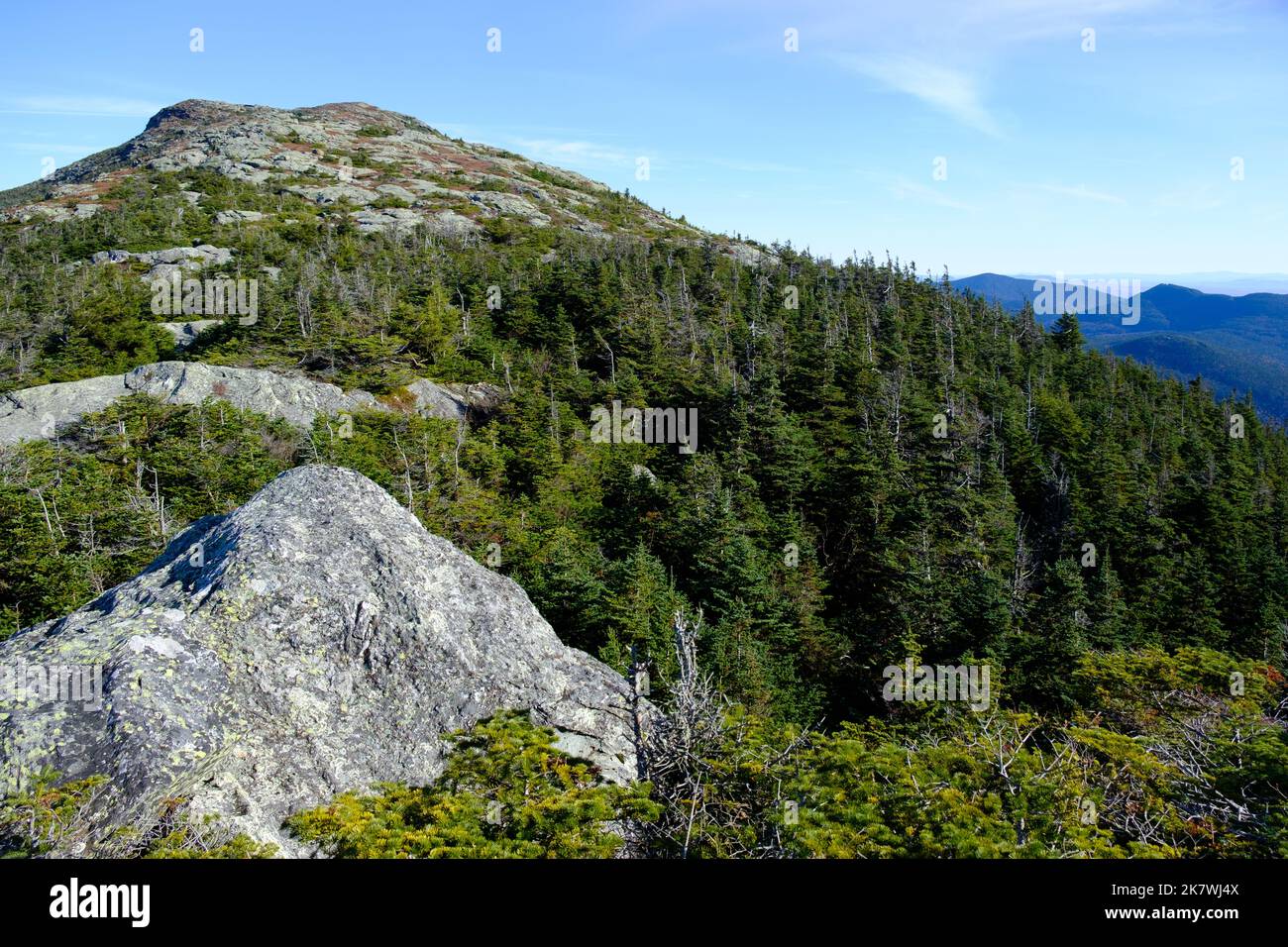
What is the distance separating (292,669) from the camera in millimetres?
10914

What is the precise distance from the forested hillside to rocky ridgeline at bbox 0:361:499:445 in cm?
169

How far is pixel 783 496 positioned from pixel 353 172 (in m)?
90.8

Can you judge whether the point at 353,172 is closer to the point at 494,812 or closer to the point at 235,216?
the point at 235,216

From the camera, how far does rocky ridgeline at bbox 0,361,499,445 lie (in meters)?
30.4

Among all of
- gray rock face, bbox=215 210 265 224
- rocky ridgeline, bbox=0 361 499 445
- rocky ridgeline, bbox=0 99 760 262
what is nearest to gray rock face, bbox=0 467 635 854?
rocky ridgeline, bbox=0 361 499 445

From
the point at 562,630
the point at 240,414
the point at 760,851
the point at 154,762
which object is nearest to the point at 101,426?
the point at 240,414

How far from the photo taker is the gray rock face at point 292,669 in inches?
334

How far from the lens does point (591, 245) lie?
81.5 metres

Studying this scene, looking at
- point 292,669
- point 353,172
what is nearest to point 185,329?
point 292,669

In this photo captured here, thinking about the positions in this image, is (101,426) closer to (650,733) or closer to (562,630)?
(562,630)

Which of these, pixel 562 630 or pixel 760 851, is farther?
pixel 562 630

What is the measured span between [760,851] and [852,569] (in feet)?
117

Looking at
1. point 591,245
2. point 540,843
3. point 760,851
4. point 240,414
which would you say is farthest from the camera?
point 591,245

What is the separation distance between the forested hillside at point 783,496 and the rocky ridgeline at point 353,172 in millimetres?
9635
